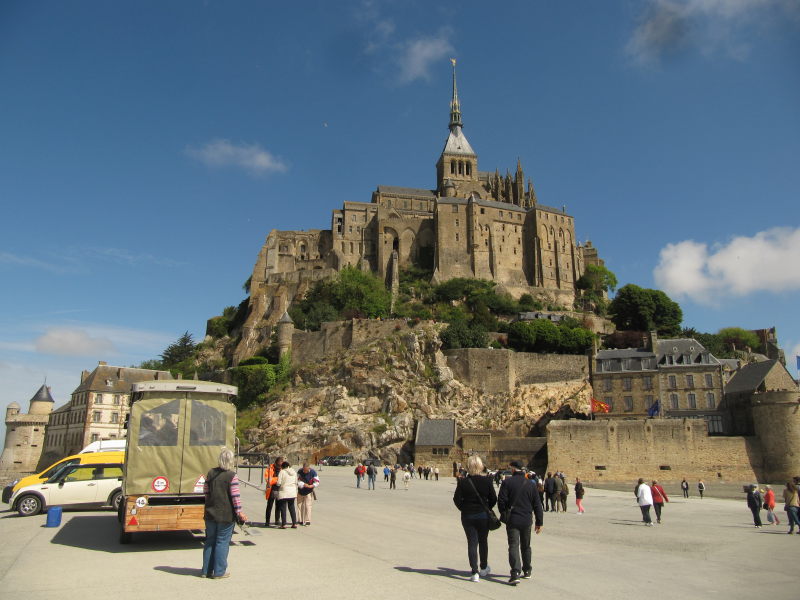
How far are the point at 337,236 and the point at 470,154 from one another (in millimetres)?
27471

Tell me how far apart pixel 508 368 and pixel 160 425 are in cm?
4018

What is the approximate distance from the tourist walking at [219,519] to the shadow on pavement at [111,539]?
8.29 feet

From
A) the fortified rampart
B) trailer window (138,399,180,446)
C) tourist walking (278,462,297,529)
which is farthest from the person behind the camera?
the fortified rampart

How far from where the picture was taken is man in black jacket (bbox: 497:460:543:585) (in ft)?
26.5

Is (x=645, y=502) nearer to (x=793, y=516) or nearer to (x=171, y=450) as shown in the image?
(x=793, y=516)

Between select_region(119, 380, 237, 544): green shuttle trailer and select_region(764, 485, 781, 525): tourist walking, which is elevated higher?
select_region(119, 380, 237, 544): green shuttle trailer

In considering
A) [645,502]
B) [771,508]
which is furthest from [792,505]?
[645,502]

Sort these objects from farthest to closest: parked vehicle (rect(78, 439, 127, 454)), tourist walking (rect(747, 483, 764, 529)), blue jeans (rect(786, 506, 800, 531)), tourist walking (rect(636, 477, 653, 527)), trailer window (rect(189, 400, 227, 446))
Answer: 1. parked vehicle (rect(78, 439, 127, 454))
2. tourist walking (rect(747, 483, 764, 529))
3. tourist walking (rect(636, 477, 653, 527))
4. blue jeans (rect(786, 506, 800, 531))
5. trailer window (rect(189, 400, 227, 446))

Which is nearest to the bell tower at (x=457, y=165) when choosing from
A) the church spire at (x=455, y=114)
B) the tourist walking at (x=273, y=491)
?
the church spire at (x=455, y=114)

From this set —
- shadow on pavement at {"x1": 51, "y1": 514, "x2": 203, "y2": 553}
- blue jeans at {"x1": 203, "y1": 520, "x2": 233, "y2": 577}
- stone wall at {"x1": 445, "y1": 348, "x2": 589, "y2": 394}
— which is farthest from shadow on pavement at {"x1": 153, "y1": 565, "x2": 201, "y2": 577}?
stone wall at {"x1": 445, "y1": 348, "x2": 589, "y2": 394}

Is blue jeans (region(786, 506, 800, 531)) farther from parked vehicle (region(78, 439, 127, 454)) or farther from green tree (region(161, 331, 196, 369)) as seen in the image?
green tree (region(161, 331, 196, 369))

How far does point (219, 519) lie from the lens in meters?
8.00

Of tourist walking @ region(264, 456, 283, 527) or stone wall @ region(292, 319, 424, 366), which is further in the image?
stone wall @ region(292, 319, 424, 366)

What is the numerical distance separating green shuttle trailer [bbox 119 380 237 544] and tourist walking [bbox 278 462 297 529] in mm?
2195
